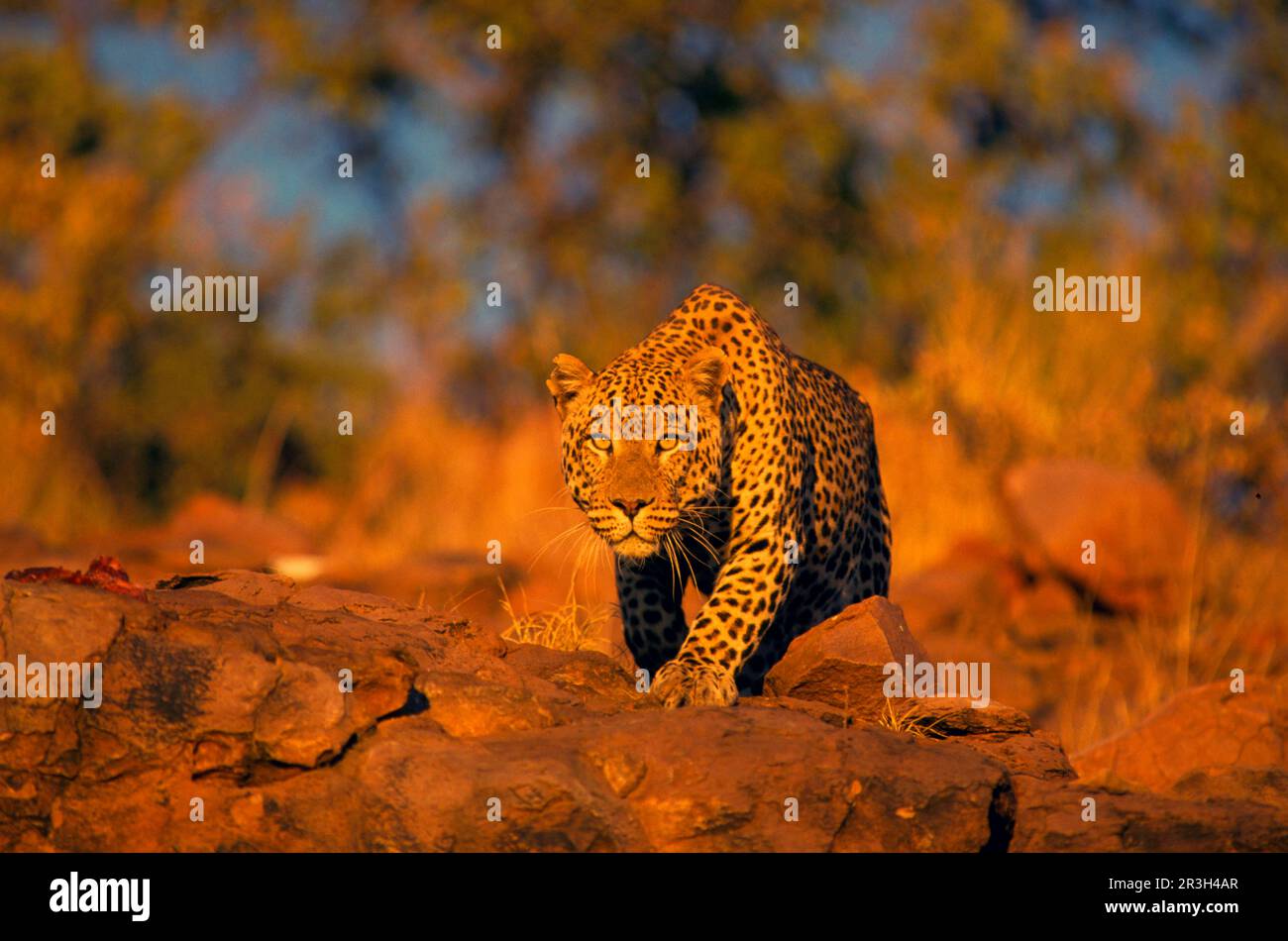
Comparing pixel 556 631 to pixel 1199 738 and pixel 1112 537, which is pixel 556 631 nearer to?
pixel 1199 738

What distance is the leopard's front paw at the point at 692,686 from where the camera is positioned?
26.2 ft

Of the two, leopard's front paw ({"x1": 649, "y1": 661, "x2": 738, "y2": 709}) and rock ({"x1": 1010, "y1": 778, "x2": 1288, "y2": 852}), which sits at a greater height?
leopard's front paw ({"x1": 649, "y1": 661, "x2": 738, "y2": 709})

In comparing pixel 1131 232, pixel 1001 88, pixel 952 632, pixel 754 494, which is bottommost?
pixel 952 632

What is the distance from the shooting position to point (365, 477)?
987 inches

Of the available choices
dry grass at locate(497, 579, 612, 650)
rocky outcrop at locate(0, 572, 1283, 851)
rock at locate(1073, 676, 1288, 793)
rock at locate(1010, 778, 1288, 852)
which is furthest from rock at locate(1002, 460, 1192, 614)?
rocky outcrop at locate(0, 572, 1283, 851)

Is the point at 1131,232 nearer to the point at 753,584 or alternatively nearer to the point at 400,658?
the point at 753,584

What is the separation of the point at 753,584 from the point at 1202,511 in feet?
37.6

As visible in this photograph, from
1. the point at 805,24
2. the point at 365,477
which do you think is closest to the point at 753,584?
the point at 365,477

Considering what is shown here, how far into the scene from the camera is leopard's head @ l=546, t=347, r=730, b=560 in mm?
8492

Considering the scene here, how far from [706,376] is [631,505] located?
743 millimetres

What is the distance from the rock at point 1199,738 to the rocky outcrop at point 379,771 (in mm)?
2888

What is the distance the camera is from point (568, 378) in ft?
29.9

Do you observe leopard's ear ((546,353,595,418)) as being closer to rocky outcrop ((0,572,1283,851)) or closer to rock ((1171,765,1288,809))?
rocky outcrop ((0,572,1283,851))

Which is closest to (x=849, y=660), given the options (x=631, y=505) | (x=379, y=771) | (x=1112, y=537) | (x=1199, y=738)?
(x=631, y=505)
